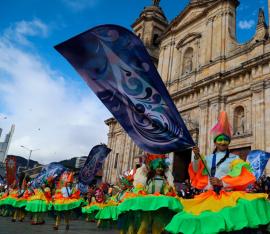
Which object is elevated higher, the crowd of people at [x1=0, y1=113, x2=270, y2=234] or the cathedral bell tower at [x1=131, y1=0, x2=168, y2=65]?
the cathedral bell tower at [x1=131, y1=0, x2=168, y2=65]

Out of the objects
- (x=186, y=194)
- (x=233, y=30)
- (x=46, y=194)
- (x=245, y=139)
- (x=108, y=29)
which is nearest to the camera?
(x=108, y=29)

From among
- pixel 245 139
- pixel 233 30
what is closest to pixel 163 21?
pixel 233 30

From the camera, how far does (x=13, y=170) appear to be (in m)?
18.2

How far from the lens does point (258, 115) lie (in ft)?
57.5

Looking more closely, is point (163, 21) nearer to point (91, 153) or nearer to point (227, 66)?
point (227, 66)

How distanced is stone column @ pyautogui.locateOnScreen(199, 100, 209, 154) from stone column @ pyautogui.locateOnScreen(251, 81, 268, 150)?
343 centimetres

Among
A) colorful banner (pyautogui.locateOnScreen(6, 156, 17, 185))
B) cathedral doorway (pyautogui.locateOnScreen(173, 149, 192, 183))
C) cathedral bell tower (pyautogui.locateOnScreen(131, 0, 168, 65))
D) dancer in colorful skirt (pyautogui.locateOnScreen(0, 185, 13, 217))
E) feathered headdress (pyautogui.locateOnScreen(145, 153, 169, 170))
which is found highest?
cathedral bell tower (pyautogui.locateOnScreen(131, 0, 168, 65))

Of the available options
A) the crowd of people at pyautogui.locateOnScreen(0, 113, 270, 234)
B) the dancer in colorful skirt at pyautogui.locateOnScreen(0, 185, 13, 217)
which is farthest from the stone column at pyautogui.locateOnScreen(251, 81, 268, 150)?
the dancer in colorful skirt at pyautogui.locateOnScreen(0, 185, 13, 217)

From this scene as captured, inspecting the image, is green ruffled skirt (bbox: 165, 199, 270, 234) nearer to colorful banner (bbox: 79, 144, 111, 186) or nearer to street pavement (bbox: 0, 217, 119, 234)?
street pavement (bbox: 0, 217, 119, 234)

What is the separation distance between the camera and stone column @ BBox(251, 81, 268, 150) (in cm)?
1689

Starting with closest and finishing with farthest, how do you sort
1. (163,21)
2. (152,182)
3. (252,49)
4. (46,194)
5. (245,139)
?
(152,182) → (46,194) → (245,139) → (252,49) → (163,21)

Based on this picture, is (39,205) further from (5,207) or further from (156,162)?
(156,162)

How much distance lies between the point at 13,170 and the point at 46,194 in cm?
777

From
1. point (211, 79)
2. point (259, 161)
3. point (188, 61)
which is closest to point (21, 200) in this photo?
point (259, 161)
